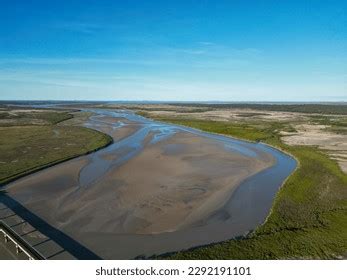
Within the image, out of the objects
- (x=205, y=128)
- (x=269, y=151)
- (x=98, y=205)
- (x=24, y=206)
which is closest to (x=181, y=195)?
(x=98, y=205)

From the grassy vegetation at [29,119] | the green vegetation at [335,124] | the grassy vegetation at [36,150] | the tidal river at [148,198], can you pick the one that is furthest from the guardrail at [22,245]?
the grassy vegetation at [29,119]

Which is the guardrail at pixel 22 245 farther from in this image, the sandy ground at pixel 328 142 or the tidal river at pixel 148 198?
the sandy ground at pixel 328 142

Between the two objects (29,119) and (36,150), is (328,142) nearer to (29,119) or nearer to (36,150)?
(36,150)

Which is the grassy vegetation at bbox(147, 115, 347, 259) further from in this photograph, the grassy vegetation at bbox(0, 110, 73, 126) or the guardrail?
the grassy vegetation at bbox(0, 110, 73, 126)

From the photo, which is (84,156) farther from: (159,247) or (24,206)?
(159,247)

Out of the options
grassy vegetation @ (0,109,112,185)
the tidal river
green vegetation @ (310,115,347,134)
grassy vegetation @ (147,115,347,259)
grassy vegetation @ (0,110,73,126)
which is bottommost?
grassy vegetation @ (0,110,73,126)

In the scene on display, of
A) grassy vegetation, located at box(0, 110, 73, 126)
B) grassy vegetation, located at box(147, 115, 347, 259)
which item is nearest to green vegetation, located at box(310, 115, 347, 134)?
grassy vegetation, located at box(147, 115, 347, 259)
